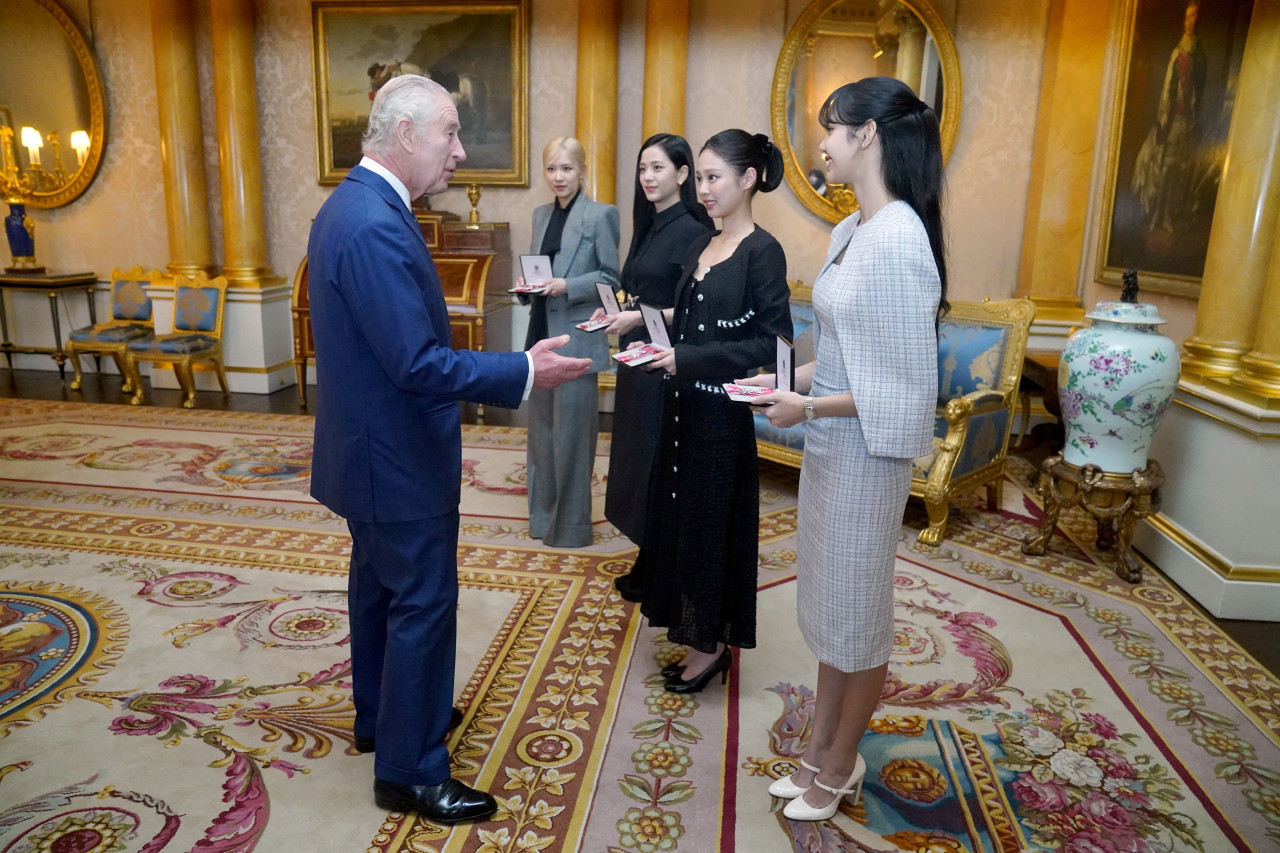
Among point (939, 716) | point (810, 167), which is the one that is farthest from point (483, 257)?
point (939, 716)

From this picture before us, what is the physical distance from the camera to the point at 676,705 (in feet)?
9.14

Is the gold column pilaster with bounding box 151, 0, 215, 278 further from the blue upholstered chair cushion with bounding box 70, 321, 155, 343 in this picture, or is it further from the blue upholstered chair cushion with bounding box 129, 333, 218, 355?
the blue upholstered chair cushion with bounding box 129, 333, 218, 355

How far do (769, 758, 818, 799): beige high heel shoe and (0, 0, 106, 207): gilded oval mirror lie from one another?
27.3 ft

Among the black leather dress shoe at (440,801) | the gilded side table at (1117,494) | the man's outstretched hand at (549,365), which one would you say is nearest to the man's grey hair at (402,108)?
the man's outstretched hand at (549,365)

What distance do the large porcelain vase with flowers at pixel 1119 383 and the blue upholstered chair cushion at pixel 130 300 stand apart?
730cm

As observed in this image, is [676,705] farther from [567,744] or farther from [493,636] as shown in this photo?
[493,636]

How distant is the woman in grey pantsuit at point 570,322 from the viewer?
12.5 ft

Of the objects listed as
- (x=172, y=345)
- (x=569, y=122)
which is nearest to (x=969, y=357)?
(x=569, y=122)

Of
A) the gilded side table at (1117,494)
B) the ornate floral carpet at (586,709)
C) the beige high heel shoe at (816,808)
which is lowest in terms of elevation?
the ornate floral carpet at (586,709)

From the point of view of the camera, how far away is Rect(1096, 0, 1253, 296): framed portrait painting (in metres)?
4.46

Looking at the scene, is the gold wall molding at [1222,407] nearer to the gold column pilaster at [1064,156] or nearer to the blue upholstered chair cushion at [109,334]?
the gold column pilaster at [1064,156]

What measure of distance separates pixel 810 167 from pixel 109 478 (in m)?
5.34

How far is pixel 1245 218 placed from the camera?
3746 millimetres

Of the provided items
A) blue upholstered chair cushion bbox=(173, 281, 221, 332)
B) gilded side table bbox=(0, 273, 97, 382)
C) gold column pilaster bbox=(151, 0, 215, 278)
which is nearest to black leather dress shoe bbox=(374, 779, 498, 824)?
blue upholstered chair cushion bbox=(173, 281, 221, 332)
